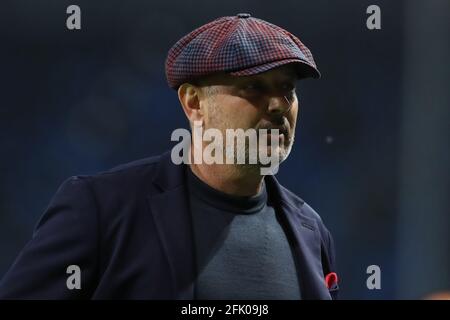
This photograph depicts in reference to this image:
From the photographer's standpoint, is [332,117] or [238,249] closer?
[238,249]

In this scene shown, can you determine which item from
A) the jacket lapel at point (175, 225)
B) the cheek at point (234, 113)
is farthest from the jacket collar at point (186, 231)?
the cheek at point (234, 113)

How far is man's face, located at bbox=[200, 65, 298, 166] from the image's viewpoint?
3.17ft

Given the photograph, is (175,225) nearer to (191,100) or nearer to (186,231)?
(186,231)

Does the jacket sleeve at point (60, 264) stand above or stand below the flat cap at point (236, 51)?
below

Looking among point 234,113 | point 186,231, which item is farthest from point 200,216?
point 234,113

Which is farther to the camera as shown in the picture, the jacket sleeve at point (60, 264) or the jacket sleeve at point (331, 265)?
the jacket sleeve at point (331, 265)

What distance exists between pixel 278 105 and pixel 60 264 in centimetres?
37

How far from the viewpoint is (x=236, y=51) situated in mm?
961

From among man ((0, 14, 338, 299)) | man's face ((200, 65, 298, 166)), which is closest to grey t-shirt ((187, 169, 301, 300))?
man ((0, 14, 338, 299))

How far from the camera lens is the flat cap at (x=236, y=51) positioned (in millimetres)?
958

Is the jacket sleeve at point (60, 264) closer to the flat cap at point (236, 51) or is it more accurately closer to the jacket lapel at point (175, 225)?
the jacket lapel at point (175, 225)

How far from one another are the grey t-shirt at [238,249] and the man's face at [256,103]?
10cm

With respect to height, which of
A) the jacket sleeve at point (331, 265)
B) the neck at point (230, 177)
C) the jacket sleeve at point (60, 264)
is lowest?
the jacket sleeve at point (331, 265)
